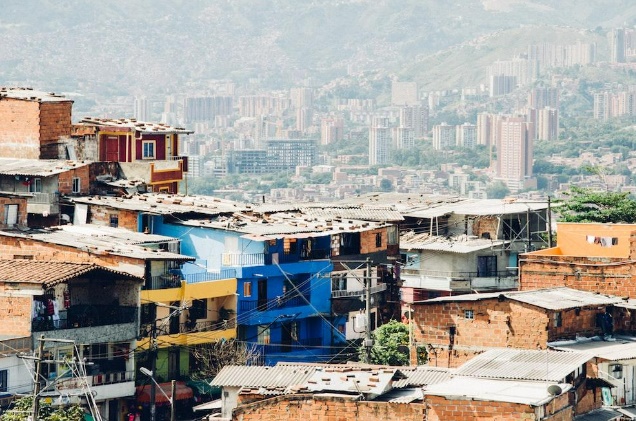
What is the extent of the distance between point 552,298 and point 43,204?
17.4 metres

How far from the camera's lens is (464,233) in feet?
203

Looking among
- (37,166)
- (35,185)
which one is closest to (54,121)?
(37,166)

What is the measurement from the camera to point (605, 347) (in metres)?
36.6

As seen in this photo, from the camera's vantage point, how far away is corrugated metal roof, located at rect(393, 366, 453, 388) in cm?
3278

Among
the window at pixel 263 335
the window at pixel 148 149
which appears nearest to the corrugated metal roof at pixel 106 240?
the window at pixel 263 335

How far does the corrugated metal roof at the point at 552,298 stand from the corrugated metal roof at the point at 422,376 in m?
3.55

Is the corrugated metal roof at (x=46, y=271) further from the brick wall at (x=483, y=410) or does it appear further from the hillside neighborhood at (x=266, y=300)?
the brick wall at (x=483, y=410)

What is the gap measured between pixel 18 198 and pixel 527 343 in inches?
588

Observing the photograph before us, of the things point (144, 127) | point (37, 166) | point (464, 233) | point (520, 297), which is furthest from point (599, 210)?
point (520, 297)

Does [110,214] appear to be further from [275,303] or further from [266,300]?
[275,303]

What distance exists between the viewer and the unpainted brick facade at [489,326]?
1459 inches

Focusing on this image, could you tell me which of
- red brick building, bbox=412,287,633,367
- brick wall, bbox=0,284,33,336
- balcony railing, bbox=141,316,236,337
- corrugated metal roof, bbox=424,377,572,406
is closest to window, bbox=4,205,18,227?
balcony railing, bbox=141,316,236,337

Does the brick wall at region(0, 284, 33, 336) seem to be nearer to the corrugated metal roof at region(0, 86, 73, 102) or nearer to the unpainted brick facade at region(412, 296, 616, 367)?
the unpainted brick facade at region(412, 296, 616, 367)

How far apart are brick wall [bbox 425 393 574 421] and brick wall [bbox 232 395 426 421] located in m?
0.39
